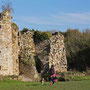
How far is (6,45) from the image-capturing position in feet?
106

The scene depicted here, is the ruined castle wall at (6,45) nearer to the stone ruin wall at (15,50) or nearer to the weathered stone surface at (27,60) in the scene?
the stone ruin wall at (15,50)

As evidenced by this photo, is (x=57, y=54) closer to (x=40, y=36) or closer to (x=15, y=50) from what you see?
(x=40, y=36)

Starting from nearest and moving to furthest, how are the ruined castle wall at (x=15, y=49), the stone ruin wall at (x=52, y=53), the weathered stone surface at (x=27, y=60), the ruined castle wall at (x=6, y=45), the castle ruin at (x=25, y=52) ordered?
the ruined castle wall at (x=6, y=45), the castle ruin at (x=25, y=52), the ruined castle wall at (x=15, y=49), the weathered stone surface at (x=27, y=60), the stone ruin wall at (x=52, y=53)

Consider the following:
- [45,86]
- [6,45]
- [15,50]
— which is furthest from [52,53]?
[45,86]

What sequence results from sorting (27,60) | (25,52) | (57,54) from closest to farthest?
1. (27,60)
2. (25,52)
3. (57,54)

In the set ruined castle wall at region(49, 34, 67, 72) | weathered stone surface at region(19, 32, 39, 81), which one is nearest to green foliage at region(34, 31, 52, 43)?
ruined castle wall at region(49, 34, 67, 72)

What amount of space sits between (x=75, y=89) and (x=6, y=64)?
505 inches

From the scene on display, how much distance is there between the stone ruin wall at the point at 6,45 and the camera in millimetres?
31984

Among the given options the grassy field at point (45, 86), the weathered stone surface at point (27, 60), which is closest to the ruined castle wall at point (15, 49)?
the weathered stone surface at point (27, 60)

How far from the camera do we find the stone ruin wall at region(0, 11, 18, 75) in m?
32.0

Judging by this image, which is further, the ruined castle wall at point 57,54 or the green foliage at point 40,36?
the ruined castle wall at point 57,54

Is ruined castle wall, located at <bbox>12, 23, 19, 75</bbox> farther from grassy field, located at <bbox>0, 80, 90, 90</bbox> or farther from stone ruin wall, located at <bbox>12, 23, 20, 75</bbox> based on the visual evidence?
grassy field, located at <bbox>0, 80, 90, 90</bbox>

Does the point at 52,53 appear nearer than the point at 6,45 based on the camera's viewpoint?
No

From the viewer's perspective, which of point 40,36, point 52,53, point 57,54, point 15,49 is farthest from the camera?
point 57,54
